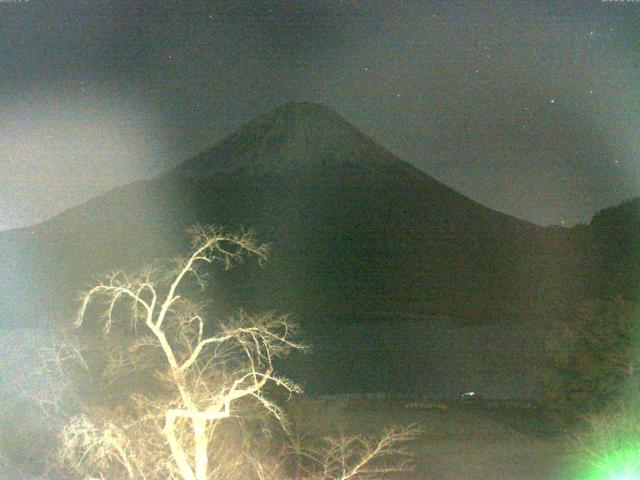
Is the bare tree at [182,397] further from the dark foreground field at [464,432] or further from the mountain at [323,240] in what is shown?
the mountain at [323,240]

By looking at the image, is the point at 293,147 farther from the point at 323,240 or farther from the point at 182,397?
the point at 182,397

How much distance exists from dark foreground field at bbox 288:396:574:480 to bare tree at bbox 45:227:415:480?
1242 mm

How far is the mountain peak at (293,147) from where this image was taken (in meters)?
102

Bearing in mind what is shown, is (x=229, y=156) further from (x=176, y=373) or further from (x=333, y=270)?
(x=176, y=373)

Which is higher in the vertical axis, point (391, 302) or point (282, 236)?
point (282, 236)

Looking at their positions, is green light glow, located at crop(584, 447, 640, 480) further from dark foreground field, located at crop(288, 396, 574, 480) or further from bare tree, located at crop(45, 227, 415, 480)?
bare tree, located at crop(45, 227, 415, 480)

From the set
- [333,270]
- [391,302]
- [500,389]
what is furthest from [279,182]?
[500,389]

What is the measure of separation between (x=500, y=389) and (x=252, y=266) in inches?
1595

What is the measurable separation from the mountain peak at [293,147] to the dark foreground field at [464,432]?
249ft

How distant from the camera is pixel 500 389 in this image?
3191 cm

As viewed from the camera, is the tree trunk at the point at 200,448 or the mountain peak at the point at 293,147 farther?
the mountain peak at the point at 293,147

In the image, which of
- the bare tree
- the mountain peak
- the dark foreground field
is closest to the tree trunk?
the bare tree

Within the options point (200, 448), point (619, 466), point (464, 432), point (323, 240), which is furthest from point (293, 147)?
point (200, 448)

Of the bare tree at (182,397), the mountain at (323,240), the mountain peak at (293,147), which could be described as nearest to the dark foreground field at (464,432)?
the bare tree at (182,397)
